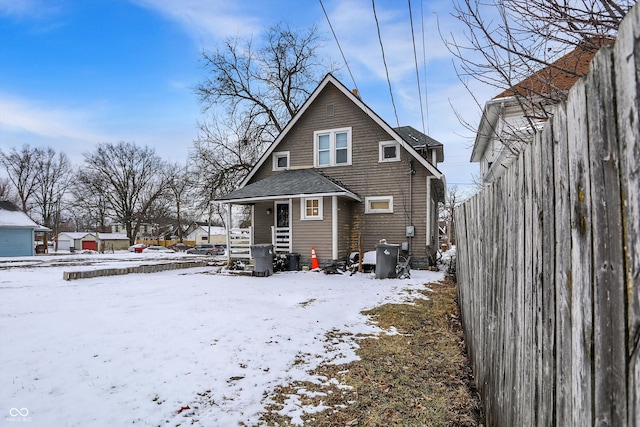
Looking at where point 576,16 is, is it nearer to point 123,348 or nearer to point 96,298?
point 123,348

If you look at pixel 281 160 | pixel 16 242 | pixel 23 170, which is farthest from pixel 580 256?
pixel 23 170

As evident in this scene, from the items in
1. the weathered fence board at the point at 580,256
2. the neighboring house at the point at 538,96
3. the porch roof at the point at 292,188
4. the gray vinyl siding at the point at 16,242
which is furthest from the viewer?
the gray vinyl siding at the point at 16,242

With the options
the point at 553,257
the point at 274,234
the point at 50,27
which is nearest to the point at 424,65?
the point at 274,234

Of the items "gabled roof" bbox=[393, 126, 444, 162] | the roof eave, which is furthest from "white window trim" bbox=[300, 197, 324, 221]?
"gabled roof" bbox=[393, 126, 444, 162]

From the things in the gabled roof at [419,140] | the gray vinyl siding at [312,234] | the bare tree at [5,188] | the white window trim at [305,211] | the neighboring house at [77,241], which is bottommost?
the neighboring house at [77,241]

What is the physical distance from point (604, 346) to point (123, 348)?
5.00 m

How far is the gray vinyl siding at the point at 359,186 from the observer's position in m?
13.3

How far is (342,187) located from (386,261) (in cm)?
447

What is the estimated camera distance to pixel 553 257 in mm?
1487

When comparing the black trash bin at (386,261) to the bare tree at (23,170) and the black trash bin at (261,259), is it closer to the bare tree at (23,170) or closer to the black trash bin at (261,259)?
the black trash bin at (261,259)

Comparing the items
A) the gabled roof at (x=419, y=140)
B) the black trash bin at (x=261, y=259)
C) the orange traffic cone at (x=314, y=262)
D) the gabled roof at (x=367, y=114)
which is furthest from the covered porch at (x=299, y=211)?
the gabled roof at (x=419, y=140)

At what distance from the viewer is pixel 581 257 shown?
1.19 meters

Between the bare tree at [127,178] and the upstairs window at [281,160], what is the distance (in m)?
36.4

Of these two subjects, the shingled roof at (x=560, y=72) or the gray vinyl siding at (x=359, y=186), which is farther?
the gray vinyl siding at (x=359, y=186)
